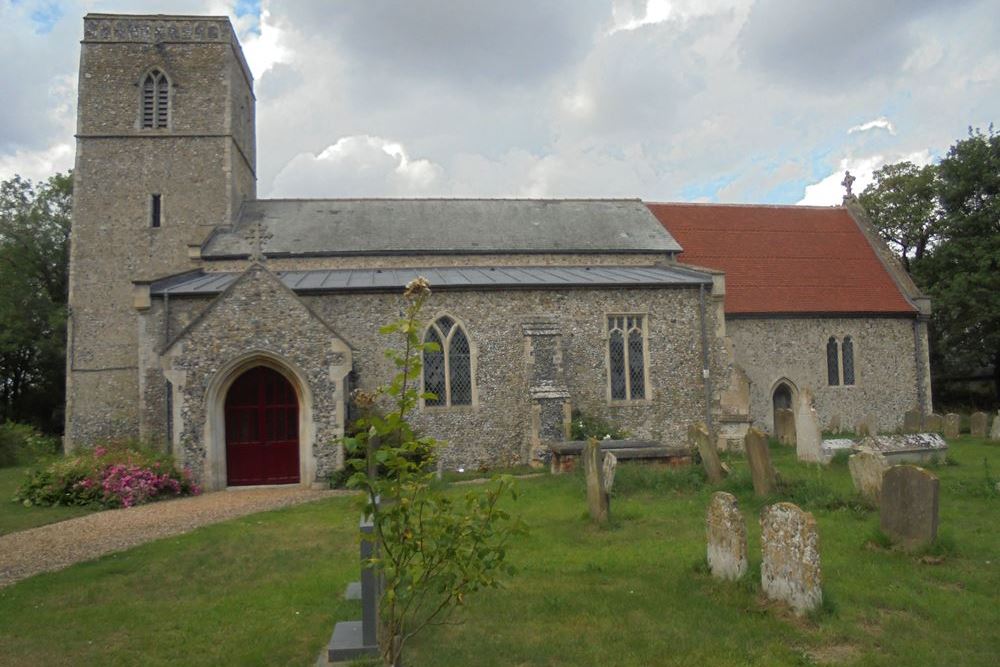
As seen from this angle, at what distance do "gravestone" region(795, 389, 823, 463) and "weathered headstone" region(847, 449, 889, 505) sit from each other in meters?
4.24

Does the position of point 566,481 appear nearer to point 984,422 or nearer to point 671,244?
point 671,244

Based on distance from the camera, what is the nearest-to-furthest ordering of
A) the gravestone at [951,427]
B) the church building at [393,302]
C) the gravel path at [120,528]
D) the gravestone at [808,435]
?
the gravel path at [120,528] < the gravestone at [808,435] < the church building at [393,302] < the gravestone at [951,427]

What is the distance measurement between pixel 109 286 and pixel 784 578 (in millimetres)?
19943

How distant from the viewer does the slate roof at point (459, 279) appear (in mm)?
16484

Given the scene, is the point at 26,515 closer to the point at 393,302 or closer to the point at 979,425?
the point at 393,302

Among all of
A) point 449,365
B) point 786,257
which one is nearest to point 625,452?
point 449,365

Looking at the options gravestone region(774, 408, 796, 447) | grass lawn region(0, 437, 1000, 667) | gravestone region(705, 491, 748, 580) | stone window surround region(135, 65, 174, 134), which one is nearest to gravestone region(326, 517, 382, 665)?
grass lawn region(0, 437, 1000, 667)

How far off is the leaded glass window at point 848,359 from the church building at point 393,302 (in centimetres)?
7

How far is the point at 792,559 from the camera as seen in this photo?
5.95 meters

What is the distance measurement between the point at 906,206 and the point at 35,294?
40.5m

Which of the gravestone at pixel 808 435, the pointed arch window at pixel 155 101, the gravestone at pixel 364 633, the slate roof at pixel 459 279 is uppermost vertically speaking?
the pointed arch window at pixel 155 101

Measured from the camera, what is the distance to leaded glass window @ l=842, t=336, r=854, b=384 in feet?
72.3

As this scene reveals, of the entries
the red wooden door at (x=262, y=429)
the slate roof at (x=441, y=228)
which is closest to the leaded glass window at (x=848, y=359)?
the slate roof at (x=441, y=228)

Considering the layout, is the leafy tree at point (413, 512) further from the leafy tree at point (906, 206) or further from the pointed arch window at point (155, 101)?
the leafy tree at point (906, 206)
